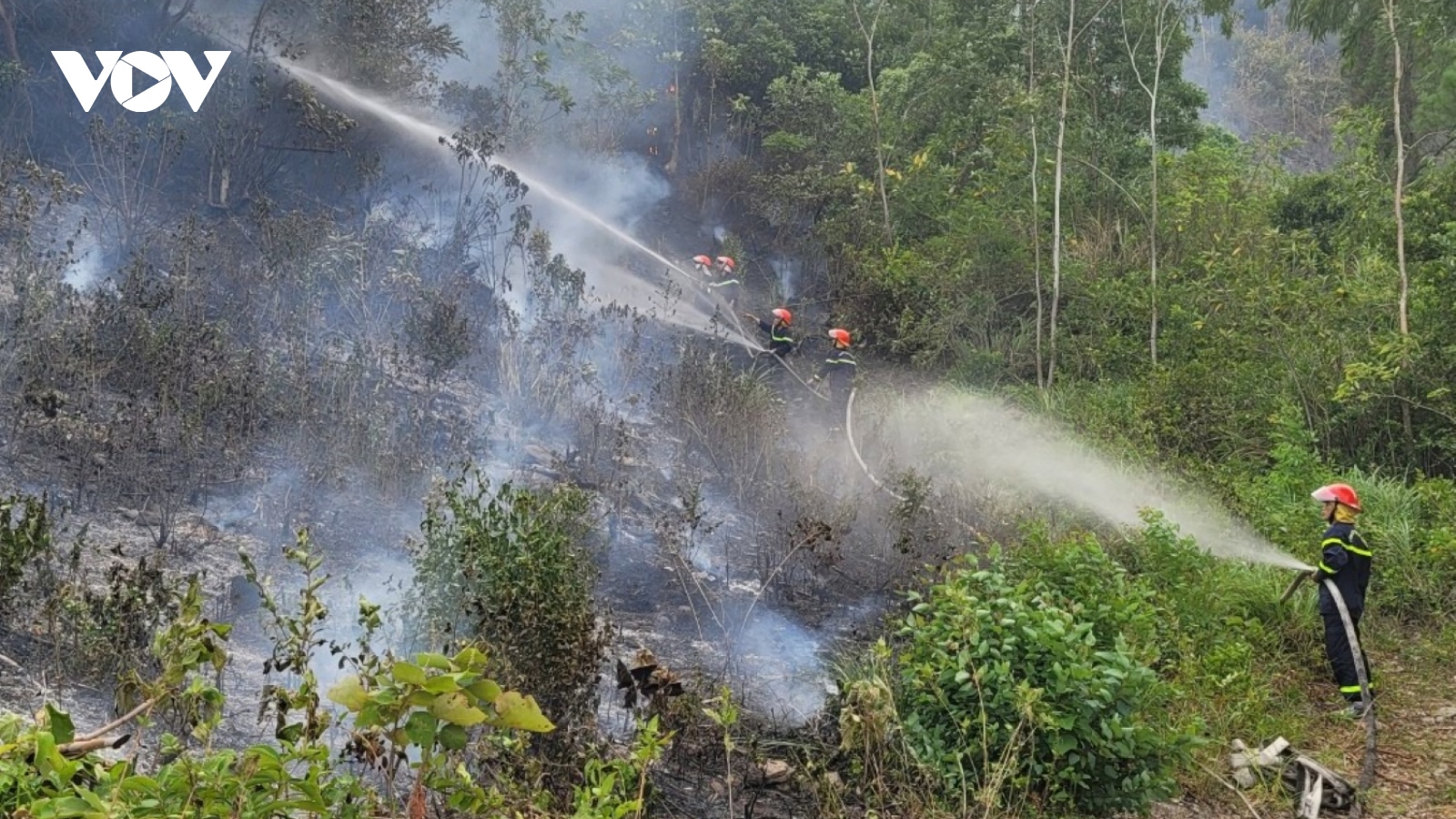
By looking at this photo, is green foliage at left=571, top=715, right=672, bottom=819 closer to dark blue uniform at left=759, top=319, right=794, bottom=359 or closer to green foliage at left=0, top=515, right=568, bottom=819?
green foliage at left=0, top=515, right=568, bottom=819

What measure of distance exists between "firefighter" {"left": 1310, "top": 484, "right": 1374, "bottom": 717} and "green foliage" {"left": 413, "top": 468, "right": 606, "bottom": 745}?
4.00 meters

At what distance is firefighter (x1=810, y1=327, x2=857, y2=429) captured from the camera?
476 inches

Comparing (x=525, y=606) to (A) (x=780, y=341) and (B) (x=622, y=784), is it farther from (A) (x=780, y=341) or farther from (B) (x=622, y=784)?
(A) (x=780, y=341)

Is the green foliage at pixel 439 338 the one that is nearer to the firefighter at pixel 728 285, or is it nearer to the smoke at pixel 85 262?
the smoke at pixel 85 262

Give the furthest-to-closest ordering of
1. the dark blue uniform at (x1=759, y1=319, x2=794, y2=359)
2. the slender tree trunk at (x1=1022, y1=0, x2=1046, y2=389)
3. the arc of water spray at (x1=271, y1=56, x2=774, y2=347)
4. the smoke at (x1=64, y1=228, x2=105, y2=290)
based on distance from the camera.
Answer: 1. the arc of water spray at (x1=271, y1=56, x2=774, y2=347)
2. the dark blue uniform at (x1=759, y1=319, x2=794, y2=359)
3. the slender tree trunk at (x1=1022, y1=0, x2=1046, y2=389)
4. the smoke at (x1=64, y1=228, x2=105, y2=290)

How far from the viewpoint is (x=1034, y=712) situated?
455 centimetres

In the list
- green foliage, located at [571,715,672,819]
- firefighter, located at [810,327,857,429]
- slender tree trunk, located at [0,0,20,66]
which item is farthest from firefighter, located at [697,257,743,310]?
green foliage, located at [571,715,672,819]

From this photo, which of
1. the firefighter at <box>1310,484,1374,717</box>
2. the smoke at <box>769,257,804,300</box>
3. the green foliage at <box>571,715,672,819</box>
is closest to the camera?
the green foliage at <box>571,715,672,819</box>

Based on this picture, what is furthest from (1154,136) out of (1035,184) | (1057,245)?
(1057,245)

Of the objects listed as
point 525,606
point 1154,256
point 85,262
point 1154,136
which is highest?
point 1154,136

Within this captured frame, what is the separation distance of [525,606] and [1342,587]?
14.8ft

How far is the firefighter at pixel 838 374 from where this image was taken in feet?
39.6

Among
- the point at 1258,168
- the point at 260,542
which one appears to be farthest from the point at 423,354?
the point at 1258,168

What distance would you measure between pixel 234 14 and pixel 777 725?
1143cm
